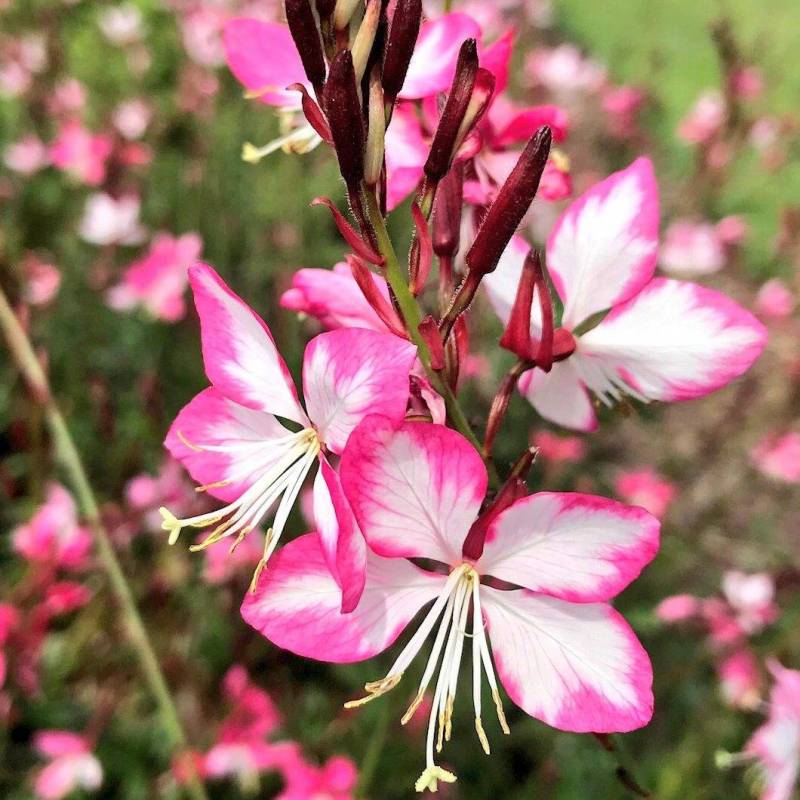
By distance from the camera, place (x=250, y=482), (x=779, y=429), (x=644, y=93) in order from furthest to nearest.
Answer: (x=644, y=93), (x=779, y=429), (x=250, y=482)

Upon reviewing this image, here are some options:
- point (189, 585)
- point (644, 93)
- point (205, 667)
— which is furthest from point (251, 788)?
point (644, 93)

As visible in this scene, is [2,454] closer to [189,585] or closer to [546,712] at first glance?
[189,585]

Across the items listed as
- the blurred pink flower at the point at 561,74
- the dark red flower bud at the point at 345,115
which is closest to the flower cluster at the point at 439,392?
the dark red flower bud at the point at 345,115

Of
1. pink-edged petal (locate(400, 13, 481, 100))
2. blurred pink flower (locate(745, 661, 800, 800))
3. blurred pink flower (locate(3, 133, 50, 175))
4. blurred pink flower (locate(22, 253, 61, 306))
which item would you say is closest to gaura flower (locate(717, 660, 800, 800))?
blurred pink flower (locate(745, 661, 800, 800))

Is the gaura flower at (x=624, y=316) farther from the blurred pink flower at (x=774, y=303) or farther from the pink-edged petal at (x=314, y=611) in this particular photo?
the blurred pink flower at (x=774, y=303)

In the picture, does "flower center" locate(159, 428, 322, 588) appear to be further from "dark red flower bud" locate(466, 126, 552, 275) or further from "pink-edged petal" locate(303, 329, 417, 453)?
"dark red flower bud" locate(466, 126, 552, 275)
